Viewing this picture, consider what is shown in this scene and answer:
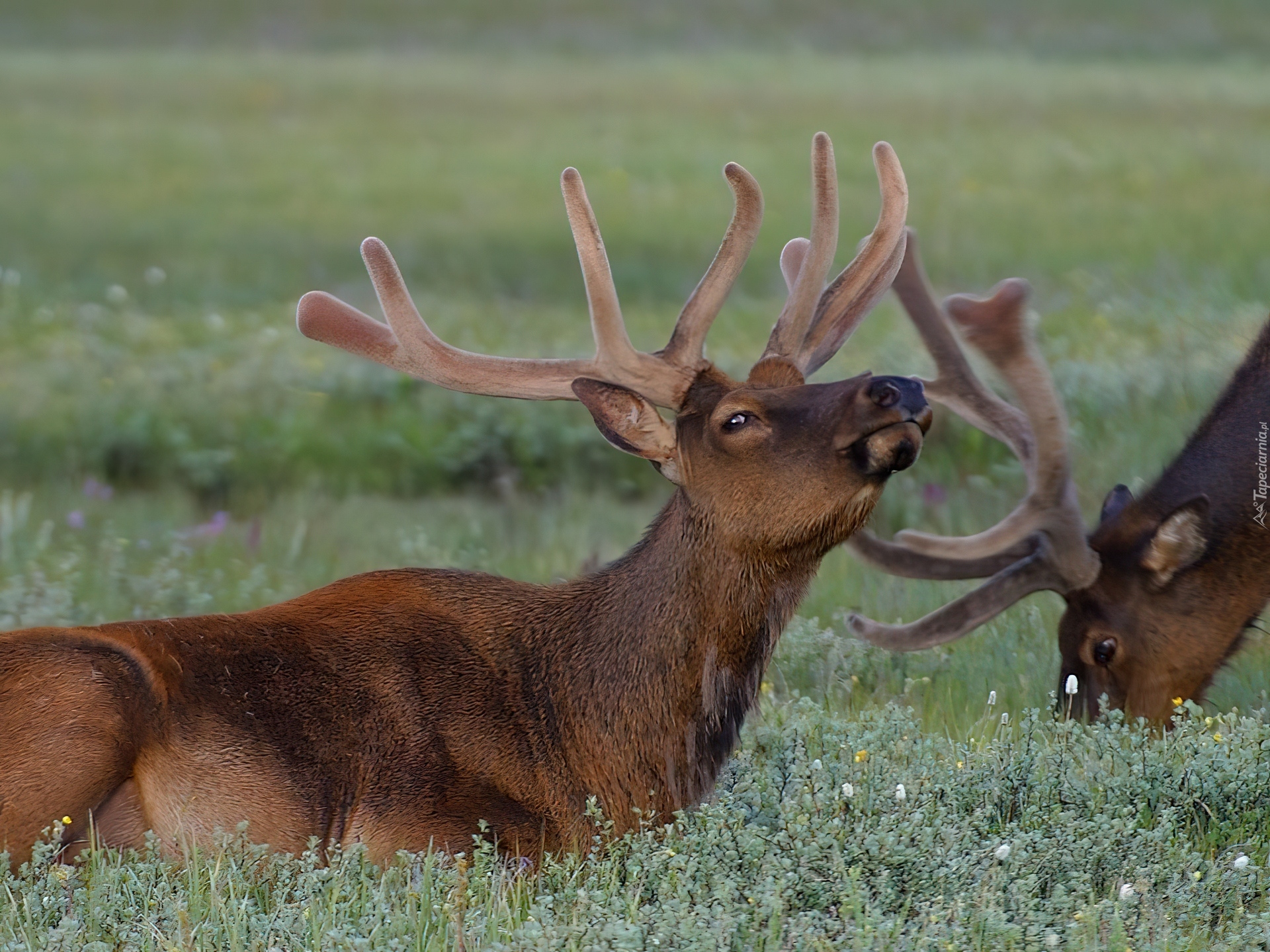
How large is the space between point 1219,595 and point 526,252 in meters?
12.7

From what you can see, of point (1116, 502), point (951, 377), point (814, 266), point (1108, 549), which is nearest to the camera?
point (814, 266)

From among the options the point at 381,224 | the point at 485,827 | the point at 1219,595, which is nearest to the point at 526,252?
the point at 381,224

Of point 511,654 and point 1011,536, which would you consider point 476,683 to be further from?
point 1011,536

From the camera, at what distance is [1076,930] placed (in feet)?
13.1

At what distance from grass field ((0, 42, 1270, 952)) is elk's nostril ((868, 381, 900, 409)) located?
1072 millimetres

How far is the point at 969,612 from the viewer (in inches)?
233

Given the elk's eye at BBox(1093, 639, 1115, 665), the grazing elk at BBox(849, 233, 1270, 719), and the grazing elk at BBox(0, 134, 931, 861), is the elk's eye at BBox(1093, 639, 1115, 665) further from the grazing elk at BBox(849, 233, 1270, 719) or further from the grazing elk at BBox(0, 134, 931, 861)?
the grazing elk at BBox(0, 134, 931, 861)

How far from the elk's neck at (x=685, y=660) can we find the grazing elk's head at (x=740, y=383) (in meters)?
0.11

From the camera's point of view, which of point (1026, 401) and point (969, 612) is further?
point (1026, 401)

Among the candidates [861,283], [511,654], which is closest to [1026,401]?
[861,283]

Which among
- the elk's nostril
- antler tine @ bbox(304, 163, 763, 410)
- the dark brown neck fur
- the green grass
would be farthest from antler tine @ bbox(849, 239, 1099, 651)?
the green grass

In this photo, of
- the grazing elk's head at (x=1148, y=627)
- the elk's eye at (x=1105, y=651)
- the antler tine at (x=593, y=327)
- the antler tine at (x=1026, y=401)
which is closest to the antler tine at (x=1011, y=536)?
the antler tine at (x=1026, y=401)

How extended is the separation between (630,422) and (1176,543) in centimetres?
212

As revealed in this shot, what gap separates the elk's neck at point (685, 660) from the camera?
4.61 m
